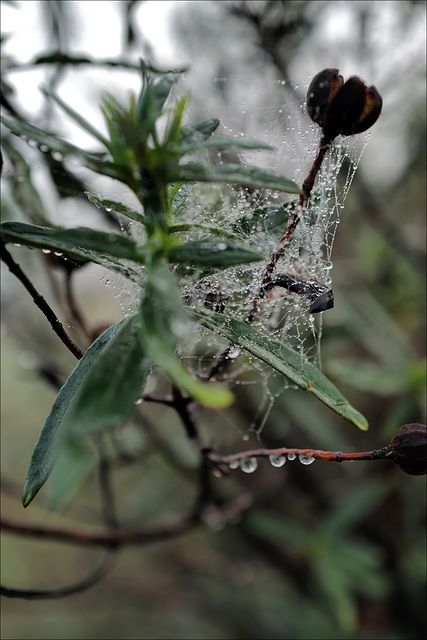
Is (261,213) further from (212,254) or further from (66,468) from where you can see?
(66,468)

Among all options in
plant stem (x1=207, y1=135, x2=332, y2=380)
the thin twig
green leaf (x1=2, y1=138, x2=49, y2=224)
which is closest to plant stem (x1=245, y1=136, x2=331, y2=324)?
plant stem (x1=207, y1=135, x2=332, y2=380)

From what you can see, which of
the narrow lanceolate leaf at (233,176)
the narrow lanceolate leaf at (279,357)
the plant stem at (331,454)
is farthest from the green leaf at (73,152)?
the plant stem at (331,454)

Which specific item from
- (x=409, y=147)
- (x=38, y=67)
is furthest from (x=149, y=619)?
(x=409, y=147)

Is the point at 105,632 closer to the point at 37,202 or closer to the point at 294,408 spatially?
the point at 294,408

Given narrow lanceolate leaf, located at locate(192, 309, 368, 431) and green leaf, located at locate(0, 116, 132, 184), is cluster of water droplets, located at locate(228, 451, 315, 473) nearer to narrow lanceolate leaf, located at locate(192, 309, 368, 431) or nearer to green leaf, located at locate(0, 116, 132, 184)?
narrow lanceolate leaf, located at locate(192, 309, 368, 431)

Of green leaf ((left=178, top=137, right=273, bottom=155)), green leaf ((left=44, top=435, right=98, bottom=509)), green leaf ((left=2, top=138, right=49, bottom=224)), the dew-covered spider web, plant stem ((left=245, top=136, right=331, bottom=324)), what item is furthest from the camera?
green leaf ((left=2, top=138, right=49, bottom=224))

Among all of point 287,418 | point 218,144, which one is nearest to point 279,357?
point 218,144
